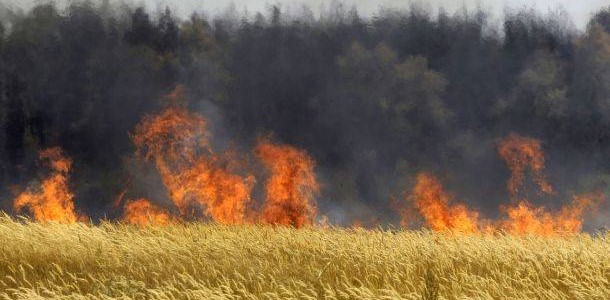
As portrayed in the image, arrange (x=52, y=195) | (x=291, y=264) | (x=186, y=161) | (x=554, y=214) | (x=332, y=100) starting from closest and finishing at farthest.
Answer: (x=291, y=264) < (x=52, y=195) < (x=186, y=161) < (x=554, y=214) < (x=332, y=100)

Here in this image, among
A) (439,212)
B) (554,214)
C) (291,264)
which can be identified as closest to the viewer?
(291,264)

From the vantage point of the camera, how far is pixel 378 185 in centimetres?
3862

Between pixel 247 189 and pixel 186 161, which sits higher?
pixel 186 161

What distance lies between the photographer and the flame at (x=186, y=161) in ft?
101

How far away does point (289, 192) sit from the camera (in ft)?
97.8

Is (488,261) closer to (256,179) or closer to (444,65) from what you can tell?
(256,179)

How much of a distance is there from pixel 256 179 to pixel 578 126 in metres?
15.5

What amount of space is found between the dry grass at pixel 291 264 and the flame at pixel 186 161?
44.5 feet

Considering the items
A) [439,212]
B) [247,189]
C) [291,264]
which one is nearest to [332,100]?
[247,189]

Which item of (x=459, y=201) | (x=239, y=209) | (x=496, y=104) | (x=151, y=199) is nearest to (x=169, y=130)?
(x=151, y=199)

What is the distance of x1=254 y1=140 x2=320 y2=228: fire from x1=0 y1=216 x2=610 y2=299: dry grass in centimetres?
1237

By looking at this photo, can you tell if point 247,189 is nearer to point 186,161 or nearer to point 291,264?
point 186,161

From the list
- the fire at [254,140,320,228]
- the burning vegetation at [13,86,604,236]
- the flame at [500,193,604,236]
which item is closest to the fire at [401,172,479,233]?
the burning vegetation at [13,86,604,236]

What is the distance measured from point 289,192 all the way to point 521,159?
13.2m
